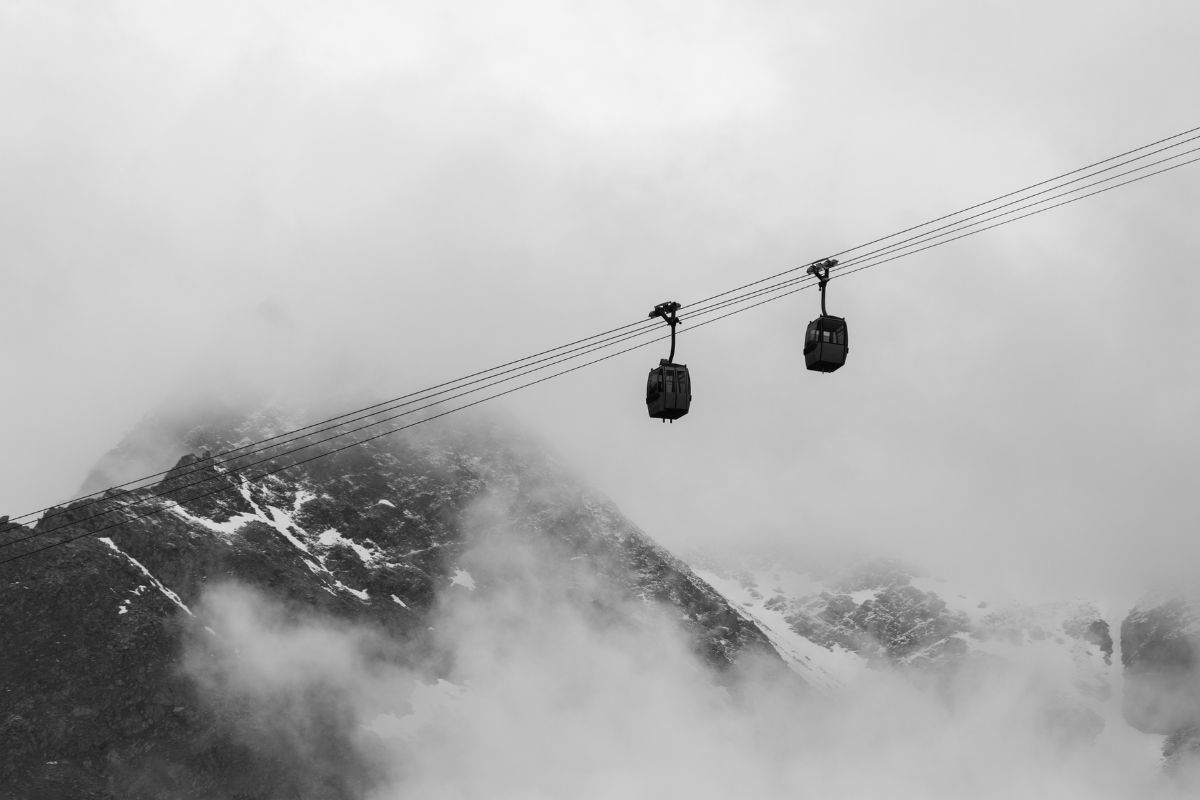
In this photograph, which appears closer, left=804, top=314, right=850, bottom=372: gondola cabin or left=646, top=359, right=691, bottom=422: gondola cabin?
left=804, top=314, right=850, bottom=372: gondola cabin

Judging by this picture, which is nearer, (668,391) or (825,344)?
→ (825,344)

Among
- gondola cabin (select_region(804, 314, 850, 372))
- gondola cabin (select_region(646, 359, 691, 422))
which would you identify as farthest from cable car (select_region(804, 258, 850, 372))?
gondola cabin (select_region(646, 359, 691, 422))

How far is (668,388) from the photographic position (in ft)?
138

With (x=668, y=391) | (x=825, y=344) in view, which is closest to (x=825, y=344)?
(x=825, y=344)

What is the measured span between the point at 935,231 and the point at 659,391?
967 cm

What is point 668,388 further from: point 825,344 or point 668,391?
point 825,344

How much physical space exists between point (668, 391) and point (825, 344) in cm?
Answer: 506

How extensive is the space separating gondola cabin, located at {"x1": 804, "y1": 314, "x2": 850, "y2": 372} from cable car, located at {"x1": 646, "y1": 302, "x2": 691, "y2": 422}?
3.83 meters

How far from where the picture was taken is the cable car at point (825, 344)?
4059 centimetres

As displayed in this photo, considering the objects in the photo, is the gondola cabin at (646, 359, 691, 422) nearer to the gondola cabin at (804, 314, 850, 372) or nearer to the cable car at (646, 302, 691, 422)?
the cable car at (646, 302, 691, 422)

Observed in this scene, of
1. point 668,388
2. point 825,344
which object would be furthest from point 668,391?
point 825,344

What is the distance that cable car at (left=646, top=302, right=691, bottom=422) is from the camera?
4125 cm

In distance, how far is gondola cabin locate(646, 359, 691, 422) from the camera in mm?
41750

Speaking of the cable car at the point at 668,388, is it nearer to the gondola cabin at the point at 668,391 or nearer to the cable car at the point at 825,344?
the gondola cabin at the point at 668,391
